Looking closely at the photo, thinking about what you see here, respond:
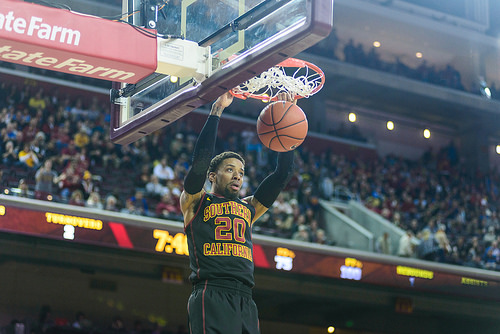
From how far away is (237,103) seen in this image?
23969 millimetres

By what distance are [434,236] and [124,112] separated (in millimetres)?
12311

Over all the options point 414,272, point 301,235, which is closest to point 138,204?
point 301,235

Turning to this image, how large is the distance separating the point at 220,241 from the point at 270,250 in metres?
8.71

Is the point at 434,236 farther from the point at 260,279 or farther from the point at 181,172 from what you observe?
the point at 181,172

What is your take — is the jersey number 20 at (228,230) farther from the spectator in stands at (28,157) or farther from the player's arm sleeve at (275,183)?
the spectator in stands at (28,157)

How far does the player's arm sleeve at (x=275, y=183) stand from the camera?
17.2 feet

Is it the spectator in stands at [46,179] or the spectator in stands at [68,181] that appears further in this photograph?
the spectator in stands at [68,181]

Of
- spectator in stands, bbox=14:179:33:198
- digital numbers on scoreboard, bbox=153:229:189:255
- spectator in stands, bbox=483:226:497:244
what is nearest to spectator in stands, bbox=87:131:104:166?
spectator in stands, bbox=14:179:33:198

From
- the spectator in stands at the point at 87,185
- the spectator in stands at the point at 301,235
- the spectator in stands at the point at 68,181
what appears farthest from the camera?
the spectator in stands at the point at 301,235

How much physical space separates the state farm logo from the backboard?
0.42m

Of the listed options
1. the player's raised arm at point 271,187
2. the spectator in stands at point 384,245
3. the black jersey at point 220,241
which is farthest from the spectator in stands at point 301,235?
the black jersey at point 220,241

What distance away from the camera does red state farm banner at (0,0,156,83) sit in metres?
4.46

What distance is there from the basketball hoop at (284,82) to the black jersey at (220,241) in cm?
92

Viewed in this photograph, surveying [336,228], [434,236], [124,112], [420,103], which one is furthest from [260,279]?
[420,103]
